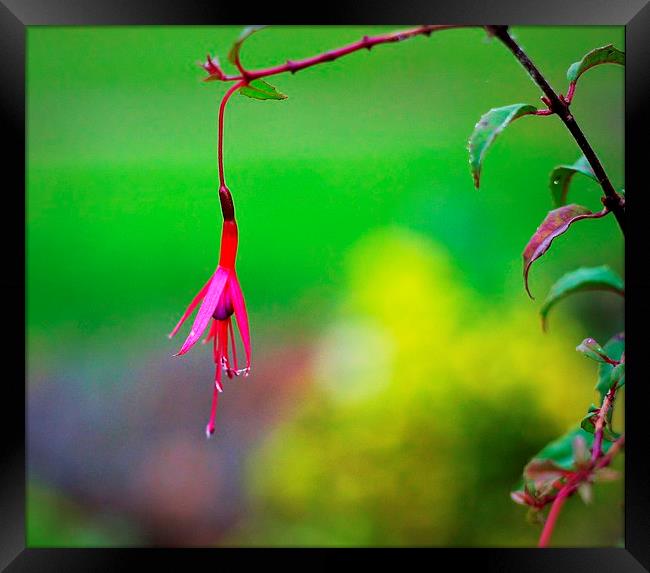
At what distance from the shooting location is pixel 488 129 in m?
0.87

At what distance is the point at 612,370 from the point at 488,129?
1.33 ft

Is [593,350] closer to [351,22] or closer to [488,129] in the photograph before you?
[488,129]

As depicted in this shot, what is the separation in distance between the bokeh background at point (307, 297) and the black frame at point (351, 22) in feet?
0.09

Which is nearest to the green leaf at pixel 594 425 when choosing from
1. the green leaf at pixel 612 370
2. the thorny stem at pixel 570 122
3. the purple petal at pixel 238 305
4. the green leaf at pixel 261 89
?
the green leaf at pixel 612 370

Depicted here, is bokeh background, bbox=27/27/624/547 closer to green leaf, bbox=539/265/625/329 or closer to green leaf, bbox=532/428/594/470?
green leaf, bbox=532/428/594/470

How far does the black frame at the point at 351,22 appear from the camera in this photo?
1.11 meters

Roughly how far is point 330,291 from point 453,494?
43cm

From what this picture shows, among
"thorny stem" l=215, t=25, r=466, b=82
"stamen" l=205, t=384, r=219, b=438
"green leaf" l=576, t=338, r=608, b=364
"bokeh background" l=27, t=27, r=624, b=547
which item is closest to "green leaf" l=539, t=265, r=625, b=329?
"green leaf" l=576, t=338, r=608, b=364

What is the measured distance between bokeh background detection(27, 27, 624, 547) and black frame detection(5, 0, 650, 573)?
26 millimetres

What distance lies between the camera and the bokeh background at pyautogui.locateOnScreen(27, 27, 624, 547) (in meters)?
1.16

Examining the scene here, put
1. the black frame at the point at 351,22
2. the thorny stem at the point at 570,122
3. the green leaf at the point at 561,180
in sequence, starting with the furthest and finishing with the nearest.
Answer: the black frame at the point at 351,22 → the green leaf at the point at 561,180 → the thorny stem at the point at 570,122

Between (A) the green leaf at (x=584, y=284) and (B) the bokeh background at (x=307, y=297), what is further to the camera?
(B) the bokeh background at (x=307, y=297)

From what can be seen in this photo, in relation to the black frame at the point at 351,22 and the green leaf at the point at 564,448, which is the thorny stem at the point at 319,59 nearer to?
the black frame at the point at 351,22

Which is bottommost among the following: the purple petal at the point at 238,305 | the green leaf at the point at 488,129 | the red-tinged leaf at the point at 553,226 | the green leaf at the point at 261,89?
the purple petal at the point at 238,305
